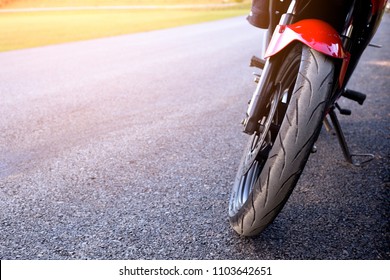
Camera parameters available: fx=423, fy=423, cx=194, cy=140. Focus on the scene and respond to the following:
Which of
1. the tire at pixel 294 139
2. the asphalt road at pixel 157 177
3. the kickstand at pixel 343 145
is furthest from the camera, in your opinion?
the kickstand at pixel 343 145

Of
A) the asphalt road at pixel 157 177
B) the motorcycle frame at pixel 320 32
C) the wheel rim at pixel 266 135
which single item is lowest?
the asphalt road at pixel 157 177

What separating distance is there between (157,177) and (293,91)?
3.60ft

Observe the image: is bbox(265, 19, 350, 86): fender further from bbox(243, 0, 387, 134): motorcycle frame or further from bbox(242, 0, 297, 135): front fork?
bbox(242, 0, 297, 135): front fork

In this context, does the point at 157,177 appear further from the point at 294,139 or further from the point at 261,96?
the point at 294,139

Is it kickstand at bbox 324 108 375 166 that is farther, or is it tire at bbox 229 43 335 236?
kickstand at bbox 324 108 375 166

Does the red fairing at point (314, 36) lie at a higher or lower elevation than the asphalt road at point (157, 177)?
higher

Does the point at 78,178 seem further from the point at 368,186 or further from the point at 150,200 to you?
the point at 368,186

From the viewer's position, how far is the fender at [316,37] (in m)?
1.41

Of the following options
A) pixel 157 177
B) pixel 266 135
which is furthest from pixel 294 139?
pixel 157 177

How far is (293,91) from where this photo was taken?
4.75 feet

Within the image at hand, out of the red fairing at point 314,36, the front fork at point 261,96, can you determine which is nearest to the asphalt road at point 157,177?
the front fork at point 261,96

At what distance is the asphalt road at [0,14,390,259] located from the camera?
5.52 ft

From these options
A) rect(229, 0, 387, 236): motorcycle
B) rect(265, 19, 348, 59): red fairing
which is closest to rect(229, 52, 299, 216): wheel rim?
rect(229, 0, 387, 236): motorcycle

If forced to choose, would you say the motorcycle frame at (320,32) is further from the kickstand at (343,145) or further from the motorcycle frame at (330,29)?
the kickstand at (343,145)
